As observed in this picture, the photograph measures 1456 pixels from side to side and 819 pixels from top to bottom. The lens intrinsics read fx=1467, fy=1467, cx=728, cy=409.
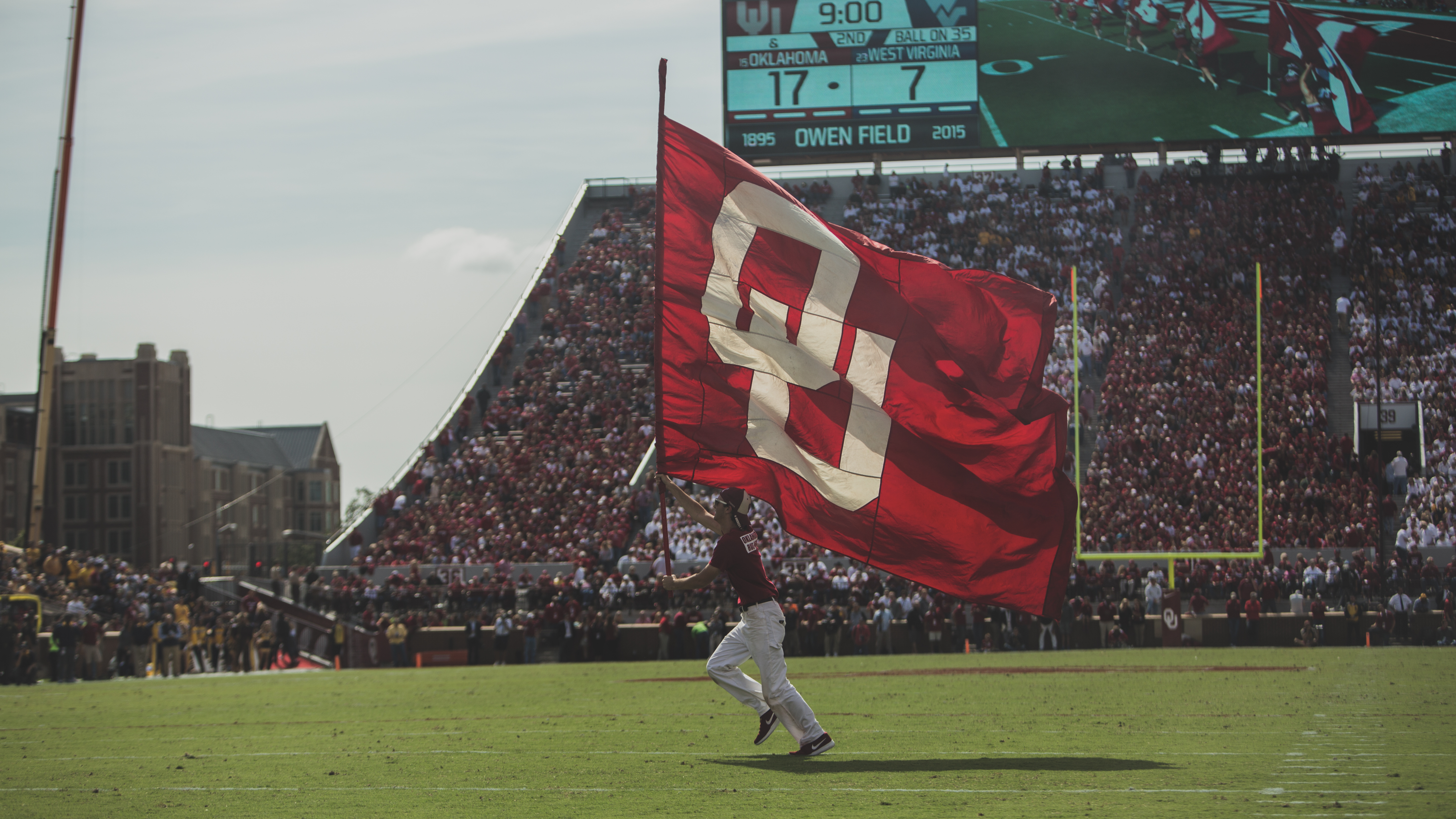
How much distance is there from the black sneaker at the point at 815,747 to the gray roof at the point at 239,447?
4202 inches

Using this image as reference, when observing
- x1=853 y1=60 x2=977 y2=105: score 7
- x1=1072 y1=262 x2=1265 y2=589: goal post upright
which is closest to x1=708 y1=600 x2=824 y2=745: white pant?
x1=1072 y1=262 x2=1265 y2=589: goal post upright

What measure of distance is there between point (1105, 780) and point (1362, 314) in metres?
35.1

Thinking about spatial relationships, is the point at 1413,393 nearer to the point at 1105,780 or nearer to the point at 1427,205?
the point at 1427,205

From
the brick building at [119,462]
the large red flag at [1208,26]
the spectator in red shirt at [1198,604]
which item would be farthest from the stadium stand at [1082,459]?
the brick building at [119,462]

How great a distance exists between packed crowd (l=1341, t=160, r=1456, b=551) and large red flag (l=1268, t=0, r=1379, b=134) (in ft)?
7.53

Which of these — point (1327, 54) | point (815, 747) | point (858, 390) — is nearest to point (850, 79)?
point (1327, 54)

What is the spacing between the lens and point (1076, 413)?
34.0 metres

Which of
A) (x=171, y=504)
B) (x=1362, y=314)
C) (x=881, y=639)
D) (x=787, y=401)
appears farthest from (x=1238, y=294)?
(x=171, y=504)

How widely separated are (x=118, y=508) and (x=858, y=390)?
101 metres

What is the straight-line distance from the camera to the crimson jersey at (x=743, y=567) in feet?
34.4

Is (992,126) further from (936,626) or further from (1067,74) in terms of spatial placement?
(936,626)

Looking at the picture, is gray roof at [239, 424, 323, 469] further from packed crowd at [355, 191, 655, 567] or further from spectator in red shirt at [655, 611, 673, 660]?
spectator in red shirt at [655, 611, 673, 660]

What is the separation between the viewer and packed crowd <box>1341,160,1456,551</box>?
1345 inches

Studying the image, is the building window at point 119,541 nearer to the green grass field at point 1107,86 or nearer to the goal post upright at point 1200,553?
the green grass field at point 1107,86
